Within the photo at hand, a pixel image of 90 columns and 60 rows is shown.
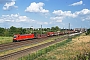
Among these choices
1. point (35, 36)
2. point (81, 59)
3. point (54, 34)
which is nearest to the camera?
point (81, 59)

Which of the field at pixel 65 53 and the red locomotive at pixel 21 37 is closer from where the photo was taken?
the field at pixel 65 53

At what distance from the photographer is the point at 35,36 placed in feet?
244

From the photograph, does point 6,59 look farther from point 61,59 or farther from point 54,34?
point 54,34

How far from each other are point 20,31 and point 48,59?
3101 inches

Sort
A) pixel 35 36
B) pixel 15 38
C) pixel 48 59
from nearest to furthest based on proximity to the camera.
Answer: pixel 48 59 → pixel 15 38 → pixel 35 36

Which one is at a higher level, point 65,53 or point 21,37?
point 21,37

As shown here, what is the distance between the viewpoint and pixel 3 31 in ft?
325

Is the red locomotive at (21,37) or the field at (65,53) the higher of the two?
the red locomotive at (21,37)

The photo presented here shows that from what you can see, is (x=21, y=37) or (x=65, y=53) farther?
(x=21, y=37)

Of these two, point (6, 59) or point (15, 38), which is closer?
→ point (6, 59)

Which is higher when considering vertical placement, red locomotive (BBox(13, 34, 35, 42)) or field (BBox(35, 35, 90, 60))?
red locomotive (BBox(13, 34, 35, 42))

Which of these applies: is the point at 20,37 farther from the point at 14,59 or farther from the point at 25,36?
the point at 14,59

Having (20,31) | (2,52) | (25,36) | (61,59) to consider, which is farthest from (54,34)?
(61,59)

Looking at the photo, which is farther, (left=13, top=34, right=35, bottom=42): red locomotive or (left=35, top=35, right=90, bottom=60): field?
(left=13, top=34, right=35, bottom=42): red locomotive
